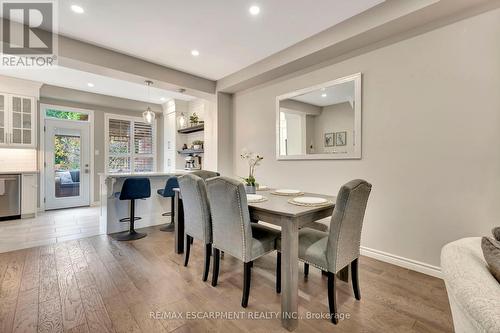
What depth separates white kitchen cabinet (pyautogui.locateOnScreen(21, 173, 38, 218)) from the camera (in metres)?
4.48

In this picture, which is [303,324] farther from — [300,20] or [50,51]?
[50,51]

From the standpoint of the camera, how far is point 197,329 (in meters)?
1.60

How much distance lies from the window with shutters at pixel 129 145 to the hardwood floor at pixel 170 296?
Result: 3593mm

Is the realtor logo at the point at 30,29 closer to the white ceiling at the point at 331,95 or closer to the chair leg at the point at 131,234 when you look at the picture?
the chair leg at the point at 131,234

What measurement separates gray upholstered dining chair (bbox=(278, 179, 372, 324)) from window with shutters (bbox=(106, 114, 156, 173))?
5.84 metres

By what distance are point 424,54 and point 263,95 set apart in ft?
7.56

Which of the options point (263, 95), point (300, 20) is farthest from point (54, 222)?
point (300, 20)

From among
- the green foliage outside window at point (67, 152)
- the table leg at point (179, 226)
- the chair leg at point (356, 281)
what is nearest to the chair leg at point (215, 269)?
the table leg at point (179, 226)

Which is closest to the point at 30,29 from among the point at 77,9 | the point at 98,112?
the point at 77,9

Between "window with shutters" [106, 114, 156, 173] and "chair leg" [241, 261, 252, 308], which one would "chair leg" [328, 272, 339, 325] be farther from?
"window with shutters" [106, 114, 156, 173]

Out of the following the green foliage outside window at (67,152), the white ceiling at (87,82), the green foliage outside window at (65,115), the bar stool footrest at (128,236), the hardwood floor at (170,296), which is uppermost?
the white ceiling at (87,82)

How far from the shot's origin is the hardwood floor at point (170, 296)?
1636 millimetres

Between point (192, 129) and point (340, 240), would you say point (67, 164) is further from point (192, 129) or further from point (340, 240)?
point (340, 240)

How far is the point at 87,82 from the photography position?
15.9 ft
